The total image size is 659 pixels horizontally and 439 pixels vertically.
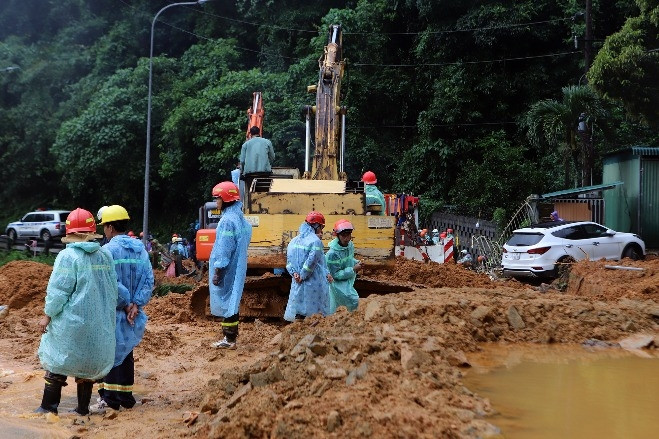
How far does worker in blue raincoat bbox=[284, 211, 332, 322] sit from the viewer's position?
34.5 feet

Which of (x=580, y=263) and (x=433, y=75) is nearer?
(x=580, y=263)

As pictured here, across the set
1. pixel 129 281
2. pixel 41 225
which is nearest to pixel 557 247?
pixel 129 281

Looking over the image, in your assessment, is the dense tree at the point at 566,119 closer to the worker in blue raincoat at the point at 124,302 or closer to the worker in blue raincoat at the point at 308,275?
the worker in blue raincoat at the point at 308,275

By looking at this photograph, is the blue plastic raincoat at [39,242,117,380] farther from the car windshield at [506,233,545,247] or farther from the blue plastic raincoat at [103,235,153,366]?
the car windshield at [506,233,545,247]

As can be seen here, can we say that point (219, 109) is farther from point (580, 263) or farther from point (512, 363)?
point (512, 363)

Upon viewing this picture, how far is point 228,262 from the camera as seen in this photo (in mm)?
10281

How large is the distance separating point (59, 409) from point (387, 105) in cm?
3053

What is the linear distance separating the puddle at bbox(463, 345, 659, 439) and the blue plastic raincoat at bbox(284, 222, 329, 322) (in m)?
3.16

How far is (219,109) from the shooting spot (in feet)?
115

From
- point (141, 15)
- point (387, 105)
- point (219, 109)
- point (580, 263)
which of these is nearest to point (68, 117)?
point (141, 15)

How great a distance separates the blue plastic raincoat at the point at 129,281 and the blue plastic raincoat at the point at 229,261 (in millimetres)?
2339

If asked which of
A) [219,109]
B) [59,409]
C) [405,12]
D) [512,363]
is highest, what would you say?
[405,12]

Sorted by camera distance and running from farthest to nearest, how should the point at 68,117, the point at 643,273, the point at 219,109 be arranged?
the point at 68,117 → the point at 219,109 → the point at 643,273

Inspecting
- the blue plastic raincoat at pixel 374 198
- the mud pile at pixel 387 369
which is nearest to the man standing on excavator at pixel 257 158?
the blue plastic raincoat at pixel 374 198
